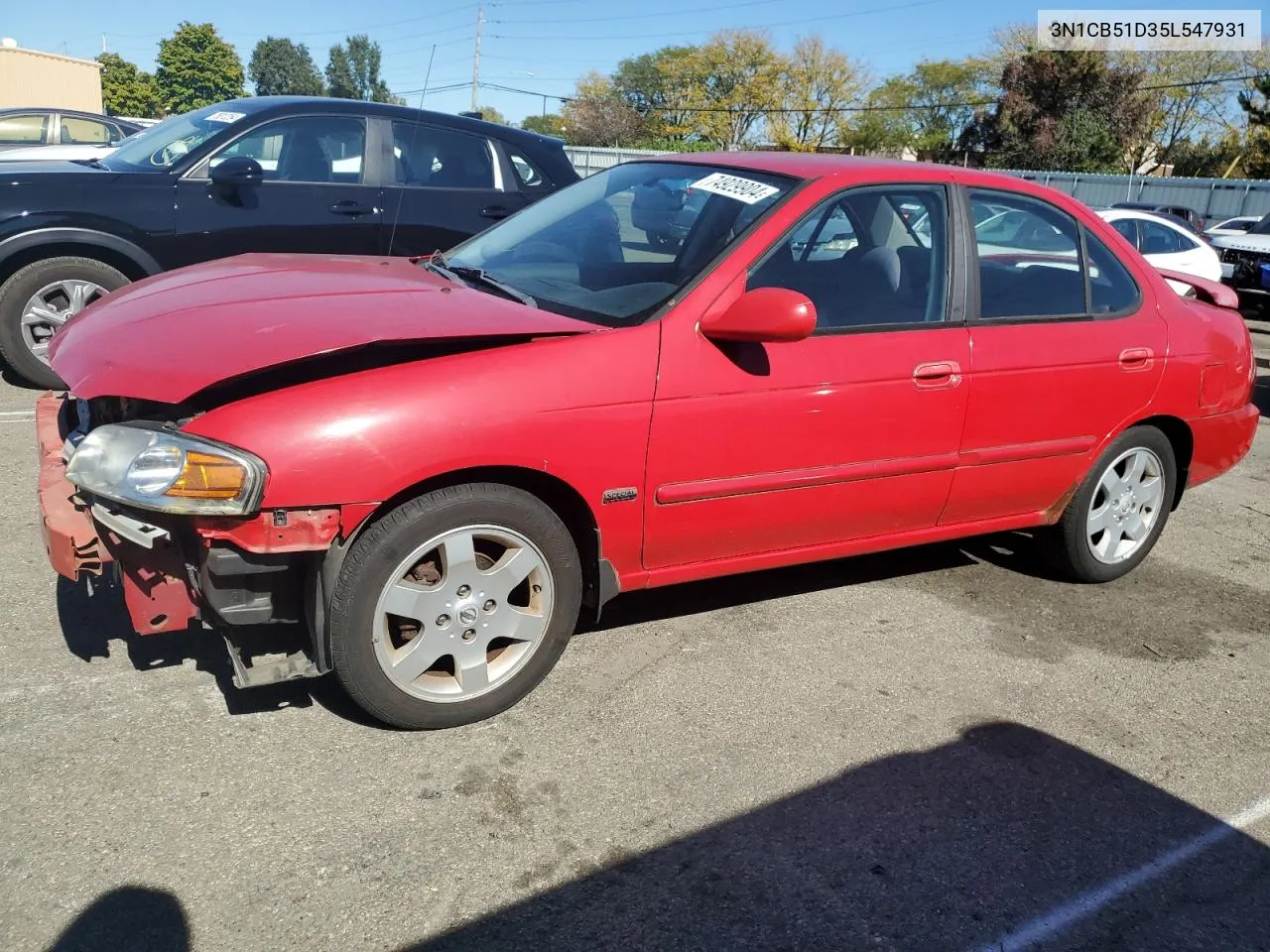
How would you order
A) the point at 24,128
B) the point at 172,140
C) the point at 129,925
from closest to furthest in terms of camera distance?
the point at 129,925 < the point at 172,140 < the point at 24,128

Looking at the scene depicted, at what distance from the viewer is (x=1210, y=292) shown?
214 inches

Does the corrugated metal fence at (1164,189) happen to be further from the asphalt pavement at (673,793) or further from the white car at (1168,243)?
the asphalt pavement at (673,793)

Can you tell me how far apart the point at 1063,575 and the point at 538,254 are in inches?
105

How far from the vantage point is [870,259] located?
391 centimetres

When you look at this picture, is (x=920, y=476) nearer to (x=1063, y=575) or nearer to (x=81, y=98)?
(x=1063, y=575)

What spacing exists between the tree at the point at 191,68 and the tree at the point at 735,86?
36.0 metres

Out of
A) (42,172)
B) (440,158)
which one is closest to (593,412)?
(440,158)

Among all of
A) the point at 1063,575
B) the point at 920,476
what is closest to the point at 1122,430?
the point at 1063,575

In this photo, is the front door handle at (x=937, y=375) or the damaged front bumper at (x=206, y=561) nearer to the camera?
the damaged front bumper at (x=206, y=561)

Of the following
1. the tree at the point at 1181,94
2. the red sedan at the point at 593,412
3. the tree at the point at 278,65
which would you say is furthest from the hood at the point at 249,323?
the tree at the point at 278,65

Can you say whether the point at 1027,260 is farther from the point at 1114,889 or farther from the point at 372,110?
the point at 372,110

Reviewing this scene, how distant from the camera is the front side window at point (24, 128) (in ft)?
47.9

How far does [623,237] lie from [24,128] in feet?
48.0

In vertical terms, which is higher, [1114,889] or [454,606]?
[454,606]
